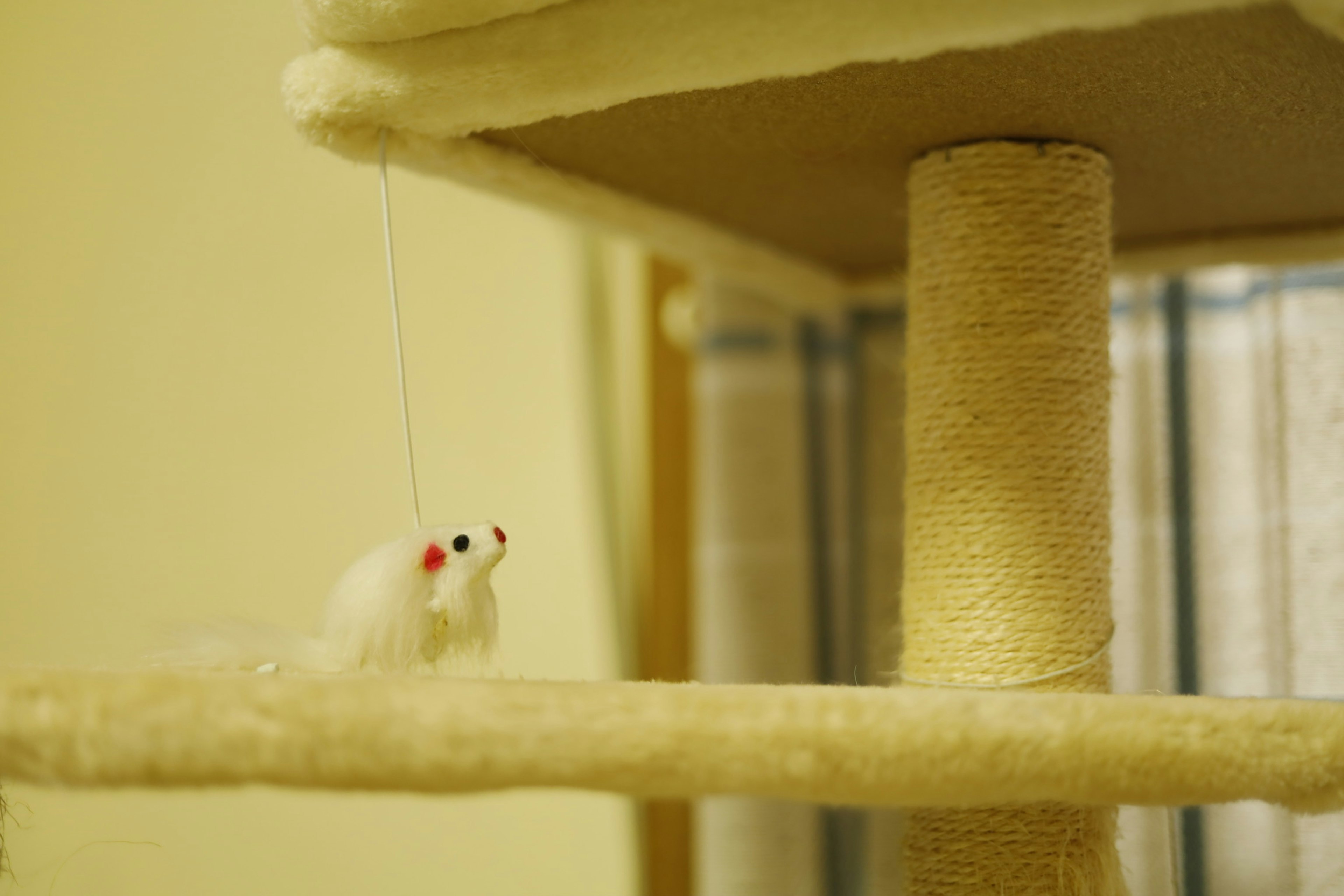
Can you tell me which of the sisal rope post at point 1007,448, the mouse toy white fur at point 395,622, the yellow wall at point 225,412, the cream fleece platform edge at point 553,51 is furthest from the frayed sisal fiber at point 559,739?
the yellow wall at point 225,412

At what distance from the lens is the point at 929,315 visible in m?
0.79

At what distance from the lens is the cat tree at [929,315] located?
46 centimetres

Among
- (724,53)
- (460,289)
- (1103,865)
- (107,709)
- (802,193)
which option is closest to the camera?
(107,709)

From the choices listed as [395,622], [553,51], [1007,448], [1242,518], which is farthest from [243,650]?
[1242,518]

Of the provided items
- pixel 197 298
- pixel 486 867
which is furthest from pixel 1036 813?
pixel 197 298

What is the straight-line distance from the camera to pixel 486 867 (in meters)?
1.17

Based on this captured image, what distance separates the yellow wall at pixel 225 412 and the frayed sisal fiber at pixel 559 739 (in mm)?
506

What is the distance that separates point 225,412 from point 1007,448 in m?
0.79

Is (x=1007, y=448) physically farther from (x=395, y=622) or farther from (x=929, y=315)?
(x=395, y=622)

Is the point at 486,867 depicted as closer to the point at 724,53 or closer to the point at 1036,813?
the point at 1036,813

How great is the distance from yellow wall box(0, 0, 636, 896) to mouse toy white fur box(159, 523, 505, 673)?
0.34m

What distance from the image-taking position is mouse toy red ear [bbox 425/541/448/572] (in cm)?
63

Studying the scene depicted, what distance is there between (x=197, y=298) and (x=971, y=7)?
0.86 m

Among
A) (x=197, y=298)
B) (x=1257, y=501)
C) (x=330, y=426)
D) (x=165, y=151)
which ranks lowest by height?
(x=1257, y=501)
